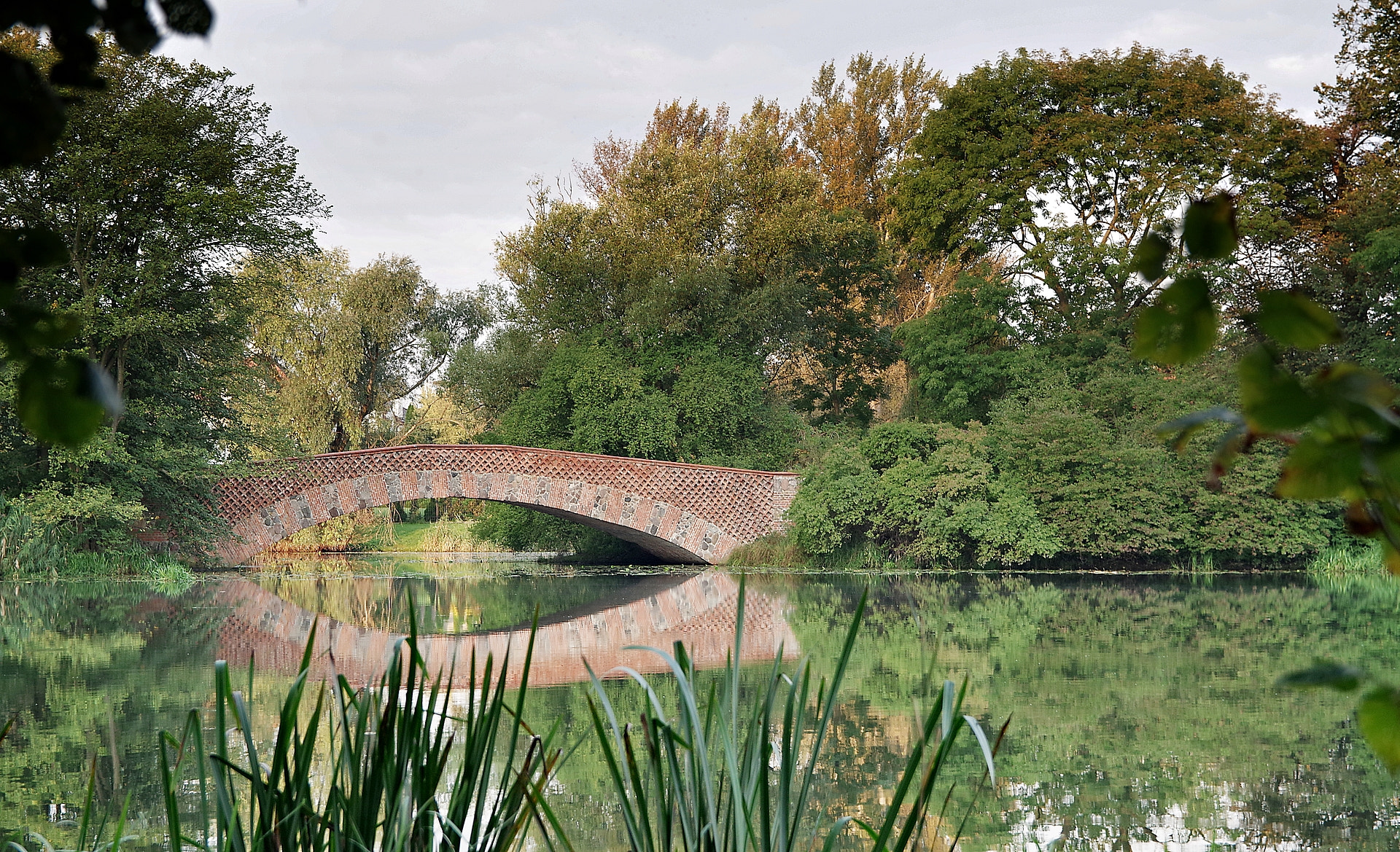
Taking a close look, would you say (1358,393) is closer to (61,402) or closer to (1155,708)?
(61,402)

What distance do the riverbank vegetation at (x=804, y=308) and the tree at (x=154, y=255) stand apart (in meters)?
0.05

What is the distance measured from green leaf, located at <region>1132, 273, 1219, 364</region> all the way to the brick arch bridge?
1624 centimetres

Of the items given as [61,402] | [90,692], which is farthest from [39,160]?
[90,692]

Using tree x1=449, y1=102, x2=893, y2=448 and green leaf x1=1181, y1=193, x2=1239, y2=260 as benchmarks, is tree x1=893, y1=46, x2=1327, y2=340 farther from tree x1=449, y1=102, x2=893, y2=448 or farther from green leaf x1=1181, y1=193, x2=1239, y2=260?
green leaf x1=1181, y1=193, x2=1239, y2=260

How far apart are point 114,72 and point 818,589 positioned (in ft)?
31.7

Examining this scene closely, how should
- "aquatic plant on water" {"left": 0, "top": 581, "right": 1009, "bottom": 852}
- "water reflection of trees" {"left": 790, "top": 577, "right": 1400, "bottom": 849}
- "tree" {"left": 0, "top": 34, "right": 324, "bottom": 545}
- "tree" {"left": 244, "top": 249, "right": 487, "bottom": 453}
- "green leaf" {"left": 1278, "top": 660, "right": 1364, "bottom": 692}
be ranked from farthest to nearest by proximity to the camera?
"tree" {"left": 244, "top": 249, "right": 487, "bottom": 453}, "tree" {"left": 0, "top": 34, "right": 324, "bottom": 545}, "water reflection of trees" {"left": 790, "top": 577, "right": 1400, "bottom": 849}, "aquatic plant on water" {"left": 0, "top": 581, "right": 1009, "bottom": 852}, "green leaf" {"left": 1278, "top": 660, "right": 1364, "bottom": 692}

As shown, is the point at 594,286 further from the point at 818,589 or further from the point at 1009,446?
the point at 818,589

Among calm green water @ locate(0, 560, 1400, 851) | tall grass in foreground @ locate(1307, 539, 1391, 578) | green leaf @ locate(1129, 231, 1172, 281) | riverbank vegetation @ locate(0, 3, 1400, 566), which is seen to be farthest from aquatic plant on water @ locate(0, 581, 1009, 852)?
tall grass in foreground @ locate(1307, 539, 1391, 578)

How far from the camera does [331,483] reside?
54.2 feet

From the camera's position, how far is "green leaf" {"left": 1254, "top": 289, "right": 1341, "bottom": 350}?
1.88 feet

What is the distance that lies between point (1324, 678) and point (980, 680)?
17.4 feet

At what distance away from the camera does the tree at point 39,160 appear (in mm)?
557

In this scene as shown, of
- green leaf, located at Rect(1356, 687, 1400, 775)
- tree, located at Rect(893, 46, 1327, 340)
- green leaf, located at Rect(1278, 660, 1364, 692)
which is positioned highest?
tree, located at Rect(893, 46, 1327, 340)

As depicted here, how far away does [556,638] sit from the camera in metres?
7.73
